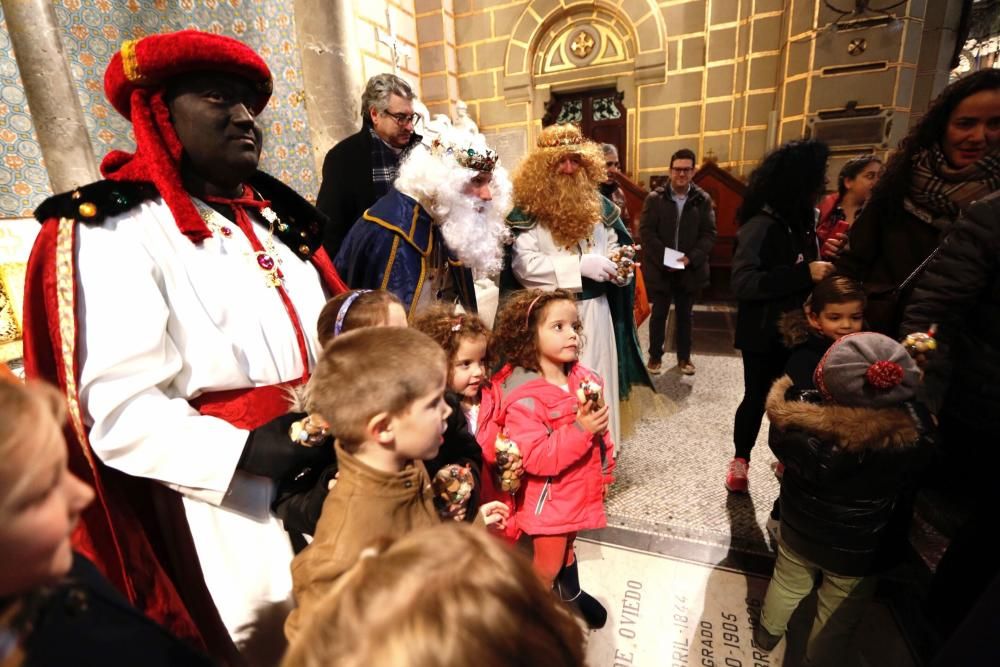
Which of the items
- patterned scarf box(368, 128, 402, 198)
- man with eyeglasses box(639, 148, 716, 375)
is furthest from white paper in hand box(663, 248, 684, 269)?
patterned scarf box(368, 128, 402, 198)

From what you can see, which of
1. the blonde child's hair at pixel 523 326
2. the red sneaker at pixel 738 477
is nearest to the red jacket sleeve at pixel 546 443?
the blonde child's hair at pixel 523 326

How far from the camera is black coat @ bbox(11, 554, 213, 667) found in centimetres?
47

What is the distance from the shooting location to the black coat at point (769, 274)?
2.21 meters

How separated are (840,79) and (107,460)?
27.2 feet

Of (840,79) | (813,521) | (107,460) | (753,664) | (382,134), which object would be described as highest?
(840,79)

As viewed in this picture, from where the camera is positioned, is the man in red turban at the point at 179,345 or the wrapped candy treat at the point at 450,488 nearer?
the man in red turban at the point at 179,345

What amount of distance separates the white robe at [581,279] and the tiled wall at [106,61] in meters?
2.41

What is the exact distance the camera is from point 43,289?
40.2 inches

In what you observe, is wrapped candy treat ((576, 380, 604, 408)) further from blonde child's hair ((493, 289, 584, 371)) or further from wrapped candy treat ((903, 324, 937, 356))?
wrapped candy treat ((903, 324, 937, 356))

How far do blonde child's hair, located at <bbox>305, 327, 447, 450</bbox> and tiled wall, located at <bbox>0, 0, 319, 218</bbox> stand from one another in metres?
2.35

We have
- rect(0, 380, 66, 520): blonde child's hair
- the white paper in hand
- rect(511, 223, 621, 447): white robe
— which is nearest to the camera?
rect(0, 380, 66, 520): blonde child's hair

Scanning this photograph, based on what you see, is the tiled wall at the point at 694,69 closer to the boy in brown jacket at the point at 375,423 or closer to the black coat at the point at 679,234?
the black coat at the point at 679,234

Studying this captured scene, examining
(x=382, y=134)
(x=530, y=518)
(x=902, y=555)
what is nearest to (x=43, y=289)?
(x=530, y=518)

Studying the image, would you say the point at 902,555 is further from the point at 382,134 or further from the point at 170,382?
the point at 382,134
